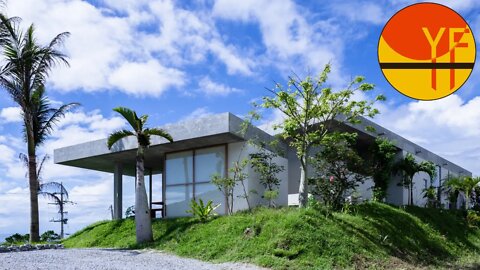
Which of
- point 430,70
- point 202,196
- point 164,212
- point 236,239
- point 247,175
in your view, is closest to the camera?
point 430,70

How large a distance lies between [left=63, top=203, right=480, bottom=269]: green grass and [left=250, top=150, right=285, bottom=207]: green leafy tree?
269 cm

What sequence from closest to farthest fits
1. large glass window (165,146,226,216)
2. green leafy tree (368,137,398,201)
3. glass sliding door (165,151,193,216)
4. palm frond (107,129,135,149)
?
palm frond (107,129,135,149)
large glass window (165,146,226,216)
glass sliding door (165,151,193,216)
green leafy tree (368,137,398,201)

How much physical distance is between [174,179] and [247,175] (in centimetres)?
350

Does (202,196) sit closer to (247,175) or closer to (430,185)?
(247,175)

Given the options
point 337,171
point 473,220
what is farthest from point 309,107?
point 473,220

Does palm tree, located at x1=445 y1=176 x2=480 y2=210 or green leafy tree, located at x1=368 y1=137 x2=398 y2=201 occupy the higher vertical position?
green leafy tree, located at x1=368 y1=137 x2=398 y2=201

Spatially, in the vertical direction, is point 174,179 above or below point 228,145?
below

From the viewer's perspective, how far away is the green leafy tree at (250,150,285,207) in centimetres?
1684

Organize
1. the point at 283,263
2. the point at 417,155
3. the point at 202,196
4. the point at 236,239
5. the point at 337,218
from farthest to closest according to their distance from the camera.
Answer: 1. the point at 417,155
2. the point at 202,196
3. the point at 337,218
4. the point at 236,239
5. the point at 283,263

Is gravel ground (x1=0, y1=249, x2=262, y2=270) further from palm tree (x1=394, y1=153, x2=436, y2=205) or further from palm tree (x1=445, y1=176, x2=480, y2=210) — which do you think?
palm tree (x1=445, y1=176, x2=480, y2=210)

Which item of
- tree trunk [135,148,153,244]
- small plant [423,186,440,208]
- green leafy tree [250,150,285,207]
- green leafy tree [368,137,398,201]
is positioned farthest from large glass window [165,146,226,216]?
small plant [423,186,440,208]

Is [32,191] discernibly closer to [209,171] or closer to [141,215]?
[141,215]

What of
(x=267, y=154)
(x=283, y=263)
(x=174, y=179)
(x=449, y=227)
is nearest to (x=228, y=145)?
(x=267, y=154)

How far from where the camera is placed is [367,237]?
13031 mm
